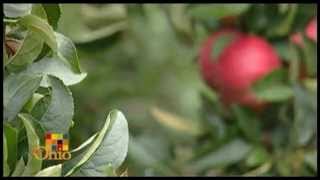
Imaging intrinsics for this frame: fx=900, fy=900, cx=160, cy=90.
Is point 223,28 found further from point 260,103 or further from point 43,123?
point 43,123

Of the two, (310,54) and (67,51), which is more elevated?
(67,51)

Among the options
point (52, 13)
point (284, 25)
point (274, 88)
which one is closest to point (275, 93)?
point (274, 88)

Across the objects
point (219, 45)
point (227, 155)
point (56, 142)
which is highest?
point (56, 142)

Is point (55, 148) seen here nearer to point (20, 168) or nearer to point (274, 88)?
point (20, 168)

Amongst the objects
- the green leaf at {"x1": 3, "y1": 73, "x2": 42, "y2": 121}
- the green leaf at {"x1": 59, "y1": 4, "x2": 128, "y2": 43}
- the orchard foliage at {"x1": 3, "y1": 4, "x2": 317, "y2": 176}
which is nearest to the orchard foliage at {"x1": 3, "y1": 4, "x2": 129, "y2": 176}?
the green leaf at {"x1": 3, "y1": 73, "x2": 42, "y2": 121}

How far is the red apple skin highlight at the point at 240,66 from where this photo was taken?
151 cm

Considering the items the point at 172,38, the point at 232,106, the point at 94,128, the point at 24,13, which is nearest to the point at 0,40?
the point at 24,13

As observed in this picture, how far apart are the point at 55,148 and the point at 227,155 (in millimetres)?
812

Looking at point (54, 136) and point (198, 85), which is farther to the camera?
point (198, 85)

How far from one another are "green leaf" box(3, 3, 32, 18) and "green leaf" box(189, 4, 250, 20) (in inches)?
31.3

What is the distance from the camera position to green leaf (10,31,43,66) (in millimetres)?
680

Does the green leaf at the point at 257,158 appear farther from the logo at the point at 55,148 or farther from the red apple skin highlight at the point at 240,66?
the logo at the point at 55,148

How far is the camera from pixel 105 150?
68 cm

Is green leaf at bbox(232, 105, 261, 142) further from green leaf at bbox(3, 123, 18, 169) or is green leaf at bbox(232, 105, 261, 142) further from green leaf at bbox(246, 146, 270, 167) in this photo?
green leaf at bbox(3, 123, 18, 169)
